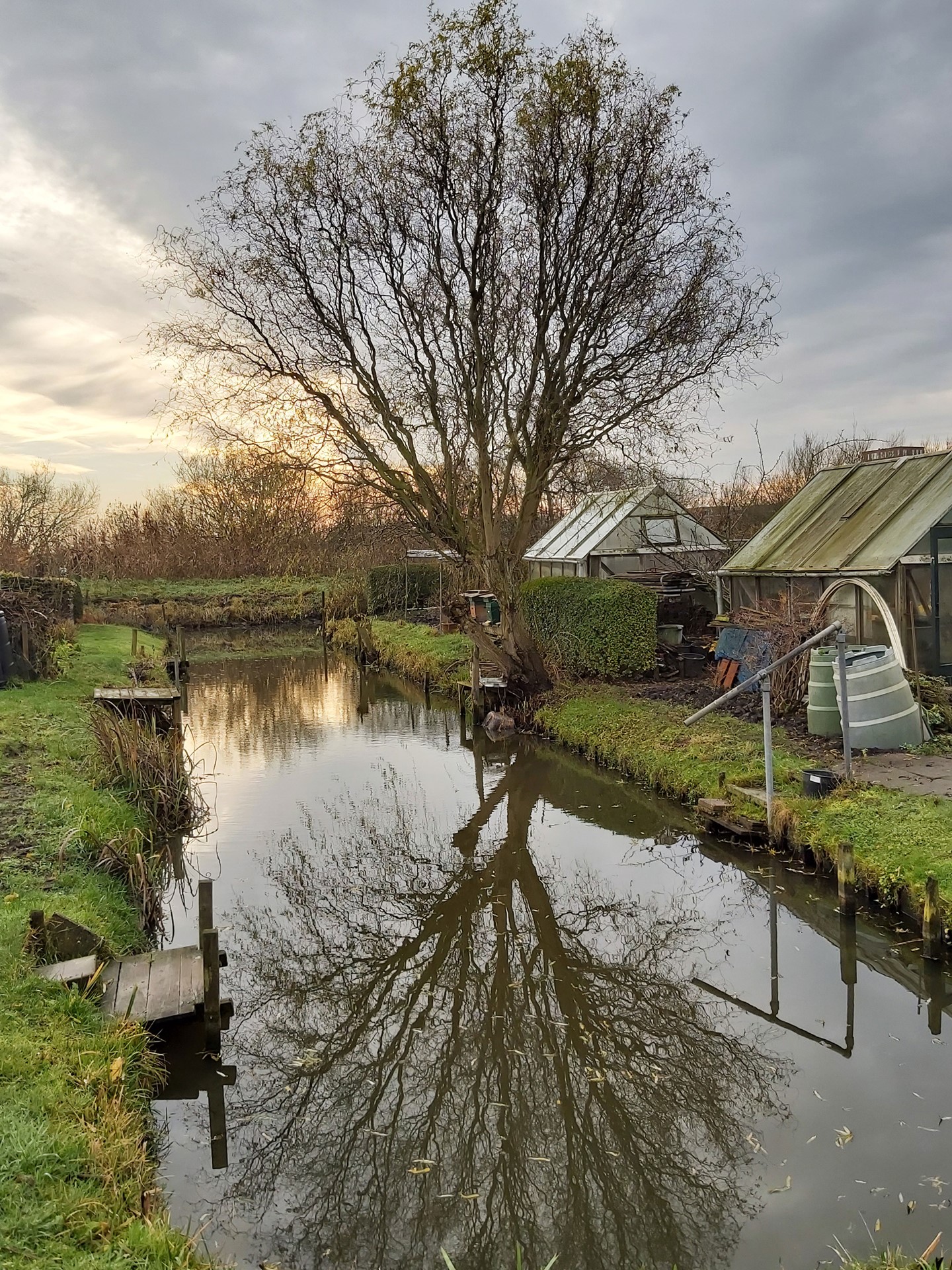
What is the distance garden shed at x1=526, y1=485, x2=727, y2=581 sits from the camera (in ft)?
71.3

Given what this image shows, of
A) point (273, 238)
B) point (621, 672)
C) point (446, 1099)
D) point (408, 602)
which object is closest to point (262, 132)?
point (273, 238)

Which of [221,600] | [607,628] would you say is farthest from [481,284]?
[221,600]

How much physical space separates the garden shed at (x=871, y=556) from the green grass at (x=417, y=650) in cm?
712

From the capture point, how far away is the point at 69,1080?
5.03 meters

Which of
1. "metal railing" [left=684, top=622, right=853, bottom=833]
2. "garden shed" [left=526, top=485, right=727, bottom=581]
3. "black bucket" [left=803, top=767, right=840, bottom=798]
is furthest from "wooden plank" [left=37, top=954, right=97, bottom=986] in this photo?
"garden shed" [left=526, top=485, right=727, bottom=581]

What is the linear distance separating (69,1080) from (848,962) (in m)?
5.91

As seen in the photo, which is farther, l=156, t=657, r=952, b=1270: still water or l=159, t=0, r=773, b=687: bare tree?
l=159, t=0, r=773, b=687: bare tree

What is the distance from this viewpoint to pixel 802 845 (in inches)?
370

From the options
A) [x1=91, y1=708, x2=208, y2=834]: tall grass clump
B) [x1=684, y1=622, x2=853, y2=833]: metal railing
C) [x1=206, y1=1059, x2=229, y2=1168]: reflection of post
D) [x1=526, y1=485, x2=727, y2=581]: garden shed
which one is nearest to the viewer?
[x1=206, y1=1059, x2=229, y2=1168]: reflection of post

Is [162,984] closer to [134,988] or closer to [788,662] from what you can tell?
[134,988]

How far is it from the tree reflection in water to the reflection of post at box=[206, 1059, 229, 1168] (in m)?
0.13

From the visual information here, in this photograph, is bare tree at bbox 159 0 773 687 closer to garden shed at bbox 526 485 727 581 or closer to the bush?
garden shed at bbox 526 485 727 581

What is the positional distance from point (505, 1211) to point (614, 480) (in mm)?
14503

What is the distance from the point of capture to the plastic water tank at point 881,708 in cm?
1134
